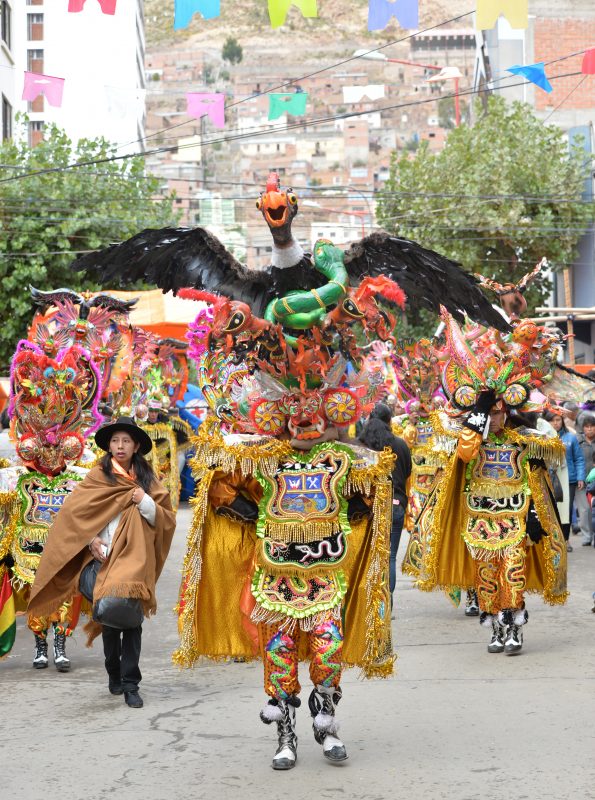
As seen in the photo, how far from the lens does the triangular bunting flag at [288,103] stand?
663 inches

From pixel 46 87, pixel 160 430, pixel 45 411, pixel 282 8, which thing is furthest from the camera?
pixel 160 430

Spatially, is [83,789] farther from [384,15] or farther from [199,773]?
[384,15]

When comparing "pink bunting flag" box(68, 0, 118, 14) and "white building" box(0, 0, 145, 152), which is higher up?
"white building" box(0, 0, 145, 152)

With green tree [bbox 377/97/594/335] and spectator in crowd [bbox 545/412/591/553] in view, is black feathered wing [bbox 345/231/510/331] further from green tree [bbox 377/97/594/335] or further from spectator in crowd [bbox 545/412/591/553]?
green tree [bbox 377/97/594/335]

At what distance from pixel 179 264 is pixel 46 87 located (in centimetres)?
1106

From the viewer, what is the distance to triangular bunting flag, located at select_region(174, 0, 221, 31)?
11945 millimetres

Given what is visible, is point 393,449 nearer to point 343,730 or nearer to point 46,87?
point 343,730

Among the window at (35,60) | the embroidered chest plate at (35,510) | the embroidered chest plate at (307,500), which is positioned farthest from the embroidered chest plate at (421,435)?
the window at (35,60)

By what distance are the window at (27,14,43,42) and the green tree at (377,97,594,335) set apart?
3662cm

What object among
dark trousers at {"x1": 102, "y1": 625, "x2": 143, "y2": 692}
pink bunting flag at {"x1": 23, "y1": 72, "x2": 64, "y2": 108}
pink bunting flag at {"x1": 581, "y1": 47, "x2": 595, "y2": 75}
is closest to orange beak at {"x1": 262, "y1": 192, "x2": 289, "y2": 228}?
dark trousers at {"x1": 102, "y1": 625, "x2": 143, "y2": 692}

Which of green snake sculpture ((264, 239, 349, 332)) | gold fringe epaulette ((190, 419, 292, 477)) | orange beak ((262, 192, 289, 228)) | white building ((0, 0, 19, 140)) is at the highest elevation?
white building ((0, 0, 19, 140))

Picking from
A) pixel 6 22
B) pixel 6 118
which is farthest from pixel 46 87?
pixel 6 118

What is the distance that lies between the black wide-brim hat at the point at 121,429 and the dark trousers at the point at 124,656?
3.50ft

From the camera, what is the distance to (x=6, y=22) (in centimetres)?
3178
